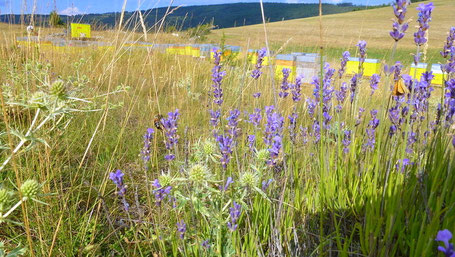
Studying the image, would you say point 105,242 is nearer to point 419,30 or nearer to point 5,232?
point 5,232

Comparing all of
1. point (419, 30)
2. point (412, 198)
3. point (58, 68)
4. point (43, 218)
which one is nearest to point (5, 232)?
point (43, 218)

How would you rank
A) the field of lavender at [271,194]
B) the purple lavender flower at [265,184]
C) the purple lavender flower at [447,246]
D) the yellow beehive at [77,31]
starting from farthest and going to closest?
the yellow beehive at [77,31]
the purple lavender flower at [265,184]
the field of lavender at [271,194]
the purple lavender flower at [447,246]

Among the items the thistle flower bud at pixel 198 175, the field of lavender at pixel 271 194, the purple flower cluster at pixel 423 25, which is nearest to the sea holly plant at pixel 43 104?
the field of lavender at pixel 271 194

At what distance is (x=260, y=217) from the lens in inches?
56.6

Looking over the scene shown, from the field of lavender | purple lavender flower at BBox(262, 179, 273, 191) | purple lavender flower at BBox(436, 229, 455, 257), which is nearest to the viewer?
purple lavender flower at BBox(436, 229, 455, 257)

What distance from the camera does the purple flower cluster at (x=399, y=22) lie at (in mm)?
950

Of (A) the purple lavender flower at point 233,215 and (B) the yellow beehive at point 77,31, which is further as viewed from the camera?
(B) the yellow beehive at point 77,31

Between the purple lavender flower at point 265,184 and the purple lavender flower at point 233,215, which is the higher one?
the purple lavender flower at point 265,184

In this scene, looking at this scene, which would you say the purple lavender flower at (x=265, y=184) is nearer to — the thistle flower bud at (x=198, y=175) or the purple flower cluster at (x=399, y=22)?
the thistle flower bud at (x=198, y=175)

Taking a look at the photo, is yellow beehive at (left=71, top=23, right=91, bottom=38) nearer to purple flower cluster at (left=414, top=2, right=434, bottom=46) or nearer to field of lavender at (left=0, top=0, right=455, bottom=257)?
field of lavender at (left=0, top=0, right=455, bottom=257)

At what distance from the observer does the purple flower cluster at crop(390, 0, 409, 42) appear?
95 cm

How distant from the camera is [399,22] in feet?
3.18

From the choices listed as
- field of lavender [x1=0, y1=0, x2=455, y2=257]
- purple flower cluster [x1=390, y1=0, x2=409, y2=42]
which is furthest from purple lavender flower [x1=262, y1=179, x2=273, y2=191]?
purple flower cluster [x1=390, y1=0, x2=409, y2=42]

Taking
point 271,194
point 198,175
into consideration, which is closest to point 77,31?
point 271,194
